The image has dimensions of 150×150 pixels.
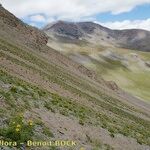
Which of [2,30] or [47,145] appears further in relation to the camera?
[2,30]

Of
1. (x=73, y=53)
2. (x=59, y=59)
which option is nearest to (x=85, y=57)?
(x=73, y=53)

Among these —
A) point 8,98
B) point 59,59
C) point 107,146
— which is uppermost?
point 59,59

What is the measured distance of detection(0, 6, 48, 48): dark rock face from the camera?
86.6m

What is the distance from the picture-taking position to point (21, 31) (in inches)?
3679

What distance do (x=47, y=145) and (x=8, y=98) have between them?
20.5 ft

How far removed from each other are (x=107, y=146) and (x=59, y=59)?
60.1 m

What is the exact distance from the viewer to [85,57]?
565 feet

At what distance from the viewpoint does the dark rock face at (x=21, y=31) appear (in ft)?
284

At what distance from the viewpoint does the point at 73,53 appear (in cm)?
18250

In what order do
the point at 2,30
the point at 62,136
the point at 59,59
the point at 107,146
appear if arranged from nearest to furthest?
the point at 62,136 → the point at 107,146 → the point at 2,30 → the point at 59,59

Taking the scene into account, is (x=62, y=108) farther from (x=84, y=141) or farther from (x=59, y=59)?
(x=59, y=59)

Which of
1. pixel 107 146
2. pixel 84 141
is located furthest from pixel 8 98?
pixel 107 146

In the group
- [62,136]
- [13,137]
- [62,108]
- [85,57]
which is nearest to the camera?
[13,137]

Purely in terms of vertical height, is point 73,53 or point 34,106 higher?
point 73,53
